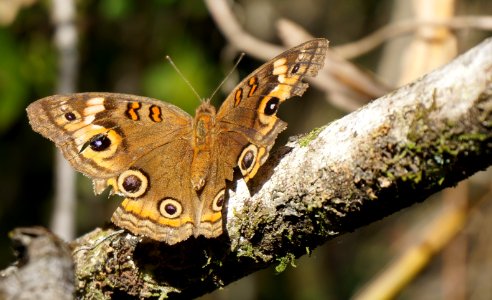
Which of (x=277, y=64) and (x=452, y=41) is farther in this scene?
(x=452, y=41)

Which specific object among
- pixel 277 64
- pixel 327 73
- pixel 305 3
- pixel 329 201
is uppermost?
pixel 305 3

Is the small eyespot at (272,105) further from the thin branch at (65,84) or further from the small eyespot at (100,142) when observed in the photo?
the thin branch at (65,84)

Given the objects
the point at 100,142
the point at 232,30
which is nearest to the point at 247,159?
the point at 100,142

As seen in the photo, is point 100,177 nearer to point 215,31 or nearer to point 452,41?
point 452,41

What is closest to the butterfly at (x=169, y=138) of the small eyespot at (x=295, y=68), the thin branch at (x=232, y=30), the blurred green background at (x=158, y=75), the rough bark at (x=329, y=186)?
the small eyespot at (x=295, y=68)

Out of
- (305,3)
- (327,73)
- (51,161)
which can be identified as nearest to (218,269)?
(327,73)
